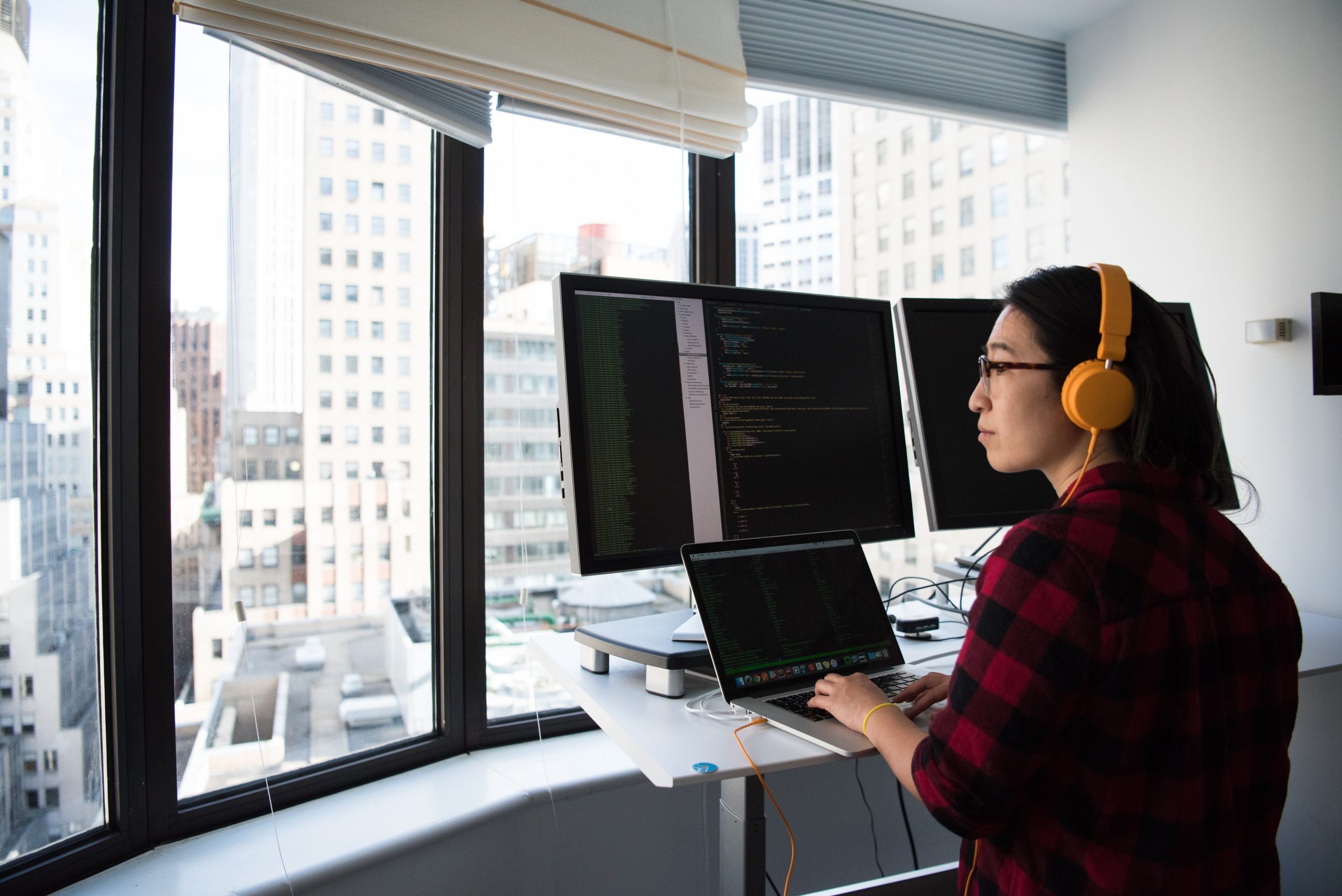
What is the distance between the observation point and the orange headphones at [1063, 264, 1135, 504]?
0.86m

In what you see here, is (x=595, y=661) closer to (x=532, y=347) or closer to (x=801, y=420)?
(x=801, y=420)

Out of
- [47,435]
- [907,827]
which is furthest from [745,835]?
[47,435]

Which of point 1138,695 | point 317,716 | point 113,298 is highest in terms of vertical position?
point 113,298

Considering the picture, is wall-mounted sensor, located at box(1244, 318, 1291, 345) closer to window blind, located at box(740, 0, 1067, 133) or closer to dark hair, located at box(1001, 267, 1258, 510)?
window blind, located at box(740, 0, 1067, 133)

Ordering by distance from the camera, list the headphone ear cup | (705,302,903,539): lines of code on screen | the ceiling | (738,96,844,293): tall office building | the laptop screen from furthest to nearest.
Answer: the ceiling, (738,96,844,293): tall office building, (705,302,903,539): lines of code on screen, the laptop screen, the headphone ear cup

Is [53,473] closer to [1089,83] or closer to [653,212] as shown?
[653,212]

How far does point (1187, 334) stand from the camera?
95 centimetres

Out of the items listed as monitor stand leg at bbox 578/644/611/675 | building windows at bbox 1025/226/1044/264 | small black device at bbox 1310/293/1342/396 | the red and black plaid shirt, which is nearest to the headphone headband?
the red and black plaid shirt

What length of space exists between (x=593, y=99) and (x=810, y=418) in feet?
2.83

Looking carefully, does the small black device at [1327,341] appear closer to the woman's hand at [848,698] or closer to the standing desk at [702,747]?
the standing desk at [702,747]

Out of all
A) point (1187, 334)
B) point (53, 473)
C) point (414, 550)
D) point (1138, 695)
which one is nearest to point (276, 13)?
point (53, 473)

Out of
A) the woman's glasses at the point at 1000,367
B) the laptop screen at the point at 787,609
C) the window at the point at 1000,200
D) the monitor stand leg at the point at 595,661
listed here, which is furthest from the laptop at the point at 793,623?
the window at the point at 1000,200

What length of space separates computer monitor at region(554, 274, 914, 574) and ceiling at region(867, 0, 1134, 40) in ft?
4.38

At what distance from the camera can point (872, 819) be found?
2.03m
